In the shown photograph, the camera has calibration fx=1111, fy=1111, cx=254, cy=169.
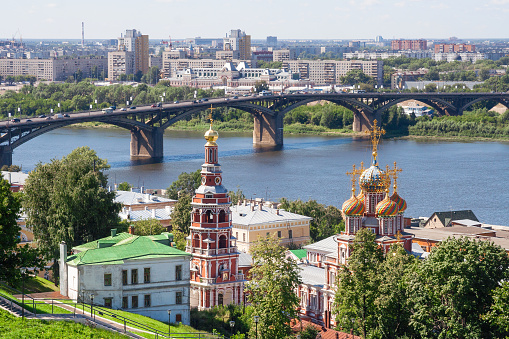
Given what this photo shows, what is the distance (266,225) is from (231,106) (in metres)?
45.8

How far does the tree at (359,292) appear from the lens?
22078 millimetres

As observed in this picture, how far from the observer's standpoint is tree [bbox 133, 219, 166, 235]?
104ft

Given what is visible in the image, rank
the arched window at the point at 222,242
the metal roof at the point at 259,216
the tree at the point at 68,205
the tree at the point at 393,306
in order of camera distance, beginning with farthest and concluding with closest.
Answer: the metal roof at the point at 259,216 < the tree at the point at 68,205 < the arched window at the point at 222,242 < the tree at the point at 393,306

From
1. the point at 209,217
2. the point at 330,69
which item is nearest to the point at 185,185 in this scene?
the point at 209,217

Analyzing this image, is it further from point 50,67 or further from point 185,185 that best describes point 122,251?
point 50,67

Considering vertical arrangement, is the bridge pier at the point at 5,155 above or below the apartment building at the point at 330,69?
below

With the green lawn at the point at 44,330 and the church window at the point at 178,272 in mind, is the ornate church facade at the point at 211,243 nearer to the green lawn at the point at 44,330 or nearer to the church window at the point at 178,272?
the church window at the point at 178,272

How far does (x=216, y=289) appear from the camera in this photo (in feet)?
88.9

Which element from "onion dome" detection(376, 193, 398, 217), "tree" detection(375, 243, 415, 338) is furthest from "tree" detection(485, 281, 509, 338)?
"onion dome" detection(376, 193, 398, 217)

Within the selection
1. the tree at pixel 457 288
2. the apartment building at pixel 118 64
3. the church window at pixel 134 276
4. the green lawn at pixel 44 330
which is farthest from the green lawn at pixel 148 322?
the apartment building at pixel 118 64

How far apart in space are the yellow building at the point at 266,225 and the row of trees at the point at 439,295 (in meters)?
12.4

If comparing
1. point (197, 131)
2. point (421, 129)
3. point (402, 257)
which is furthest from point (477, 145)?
point (402, 257)

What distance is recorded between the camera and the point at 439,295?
2033 cm

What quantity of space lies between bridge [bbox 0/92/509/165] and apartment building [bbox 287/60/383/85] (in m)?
53.1
